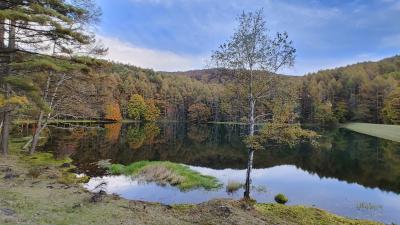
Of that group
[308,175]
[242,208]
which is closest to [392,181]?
[308,175]

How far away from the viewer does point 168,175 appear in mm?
26203

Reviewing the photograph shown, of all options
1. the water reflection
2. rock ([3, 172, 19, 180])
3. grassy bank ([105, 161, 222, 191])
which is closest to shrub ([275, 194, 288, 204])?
the water reflection

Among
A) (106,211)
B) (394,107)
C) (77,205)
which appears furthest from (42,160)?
(394,107)

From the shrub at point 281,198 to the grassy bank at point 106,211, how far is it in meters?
3.44

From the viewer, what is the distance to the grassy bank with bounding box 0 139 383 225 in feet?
37.1

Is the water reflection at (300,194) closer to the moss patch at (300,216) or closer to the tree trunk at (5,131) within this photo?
the moss patch at (300,216)

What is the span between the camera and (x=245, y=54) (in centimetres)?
1975

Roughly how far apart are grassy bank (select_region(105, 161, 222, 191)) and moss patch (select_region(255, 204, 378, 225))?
7867 millimetres

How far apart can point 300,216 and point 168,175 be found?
12.7m

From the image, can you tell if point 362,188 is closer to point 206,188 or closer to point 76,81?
point 206,188

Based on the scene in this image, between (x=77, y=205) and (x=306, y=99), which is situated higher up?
(x=306, y=99)

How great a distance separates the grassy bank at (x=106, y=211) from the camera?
1130 cm

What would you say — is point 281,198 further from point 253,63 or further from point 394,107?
point 394,107

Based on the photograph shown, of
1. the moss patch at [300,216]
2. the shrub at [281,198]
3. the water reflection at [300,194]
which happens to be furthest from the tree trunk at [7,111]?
the shrub at [281,198]
